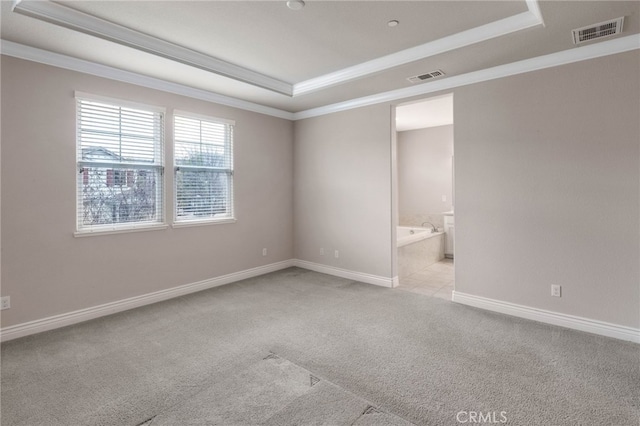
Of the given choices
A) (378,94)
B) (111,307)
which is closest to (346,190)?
(378,94)

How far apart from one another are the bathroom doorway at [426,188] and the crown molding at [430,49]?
1806mm

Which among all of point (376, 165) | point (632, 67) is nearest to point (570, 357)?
point (632, 67)

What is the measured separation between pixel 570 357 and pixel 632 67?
8.13 feet

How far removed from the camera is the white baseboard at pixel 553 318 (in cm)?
283

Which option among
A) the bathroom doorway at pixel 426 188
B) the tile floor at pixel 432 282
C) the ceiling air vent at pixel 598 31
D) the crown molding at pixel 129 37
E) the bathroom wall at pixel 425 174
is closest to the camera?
the crown molding at pixel 129 37

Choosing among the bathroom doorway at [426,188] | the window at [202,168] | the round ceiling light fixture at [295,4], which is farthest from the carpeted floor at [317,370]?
the round ceiling light fixture at [295,4]

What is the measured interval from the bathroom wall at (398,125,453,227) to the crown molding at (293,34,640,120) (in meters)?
2.76

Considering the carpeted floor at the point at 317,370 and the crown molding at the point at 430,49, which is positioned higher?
the crown molding at the point at 430,49

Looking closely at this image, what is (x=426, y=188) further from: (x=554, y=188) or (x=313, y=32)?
(x=313, y=32)

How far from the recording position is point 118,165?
354 cm

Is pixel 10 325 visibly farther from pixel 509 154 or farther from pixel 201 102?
pixel 509 154

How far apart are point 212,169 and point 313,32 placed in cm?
232

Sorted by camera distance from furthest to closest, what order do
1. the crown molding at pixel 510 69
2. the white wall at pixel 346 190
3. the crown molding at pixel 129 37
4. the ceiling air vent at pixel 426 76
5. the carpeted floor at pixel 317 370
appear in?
the white wall at pixel 346 190
the ceiling air vent at pixel 426 76
the crown molding at pixel 510 69
the crown molding at pixel 129 37
the carpeted floor at pixel 317 370

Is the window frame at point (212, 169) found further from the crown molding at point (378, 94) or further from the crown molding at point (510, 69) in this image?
the crown molding at point (510, 69)
